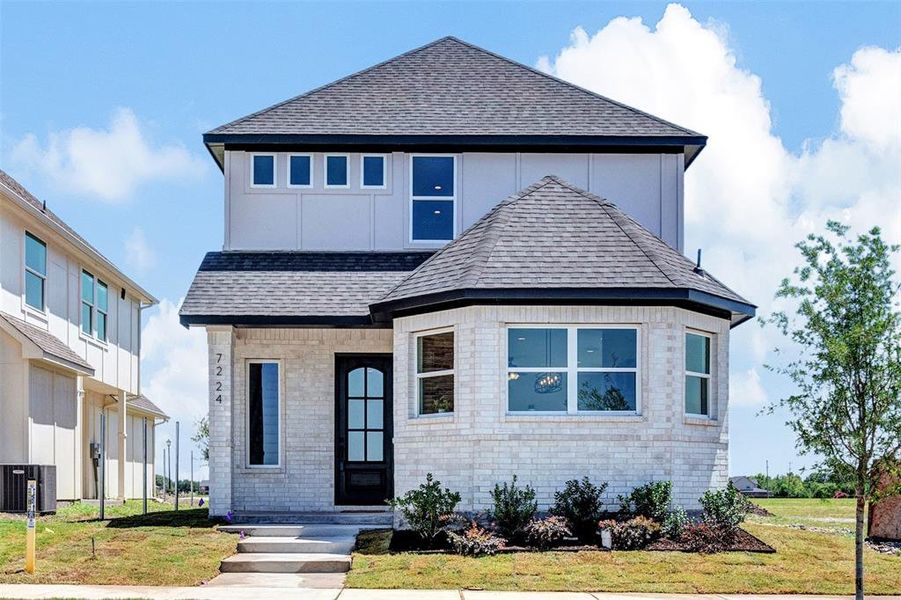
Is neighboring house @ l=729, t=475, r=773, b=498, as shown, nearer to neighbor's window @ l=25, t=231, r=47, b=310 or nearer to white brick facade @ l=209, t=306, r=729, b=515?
white brick facade @ l=209, t=306, r=729, b=515

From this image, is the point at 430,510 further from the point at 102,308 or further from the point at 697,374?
the point at 102,308

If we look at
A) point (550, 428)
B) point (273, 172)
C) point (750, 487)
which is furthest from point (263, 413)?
point (750, 487)

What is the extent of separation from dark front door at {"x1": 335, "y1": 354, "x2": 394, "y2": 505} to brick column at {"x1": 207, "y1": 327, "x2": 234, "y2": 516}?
1993mm

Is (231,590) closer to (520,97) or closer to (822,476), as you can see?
(822,476)

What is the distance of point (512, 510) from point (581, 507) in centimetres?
103

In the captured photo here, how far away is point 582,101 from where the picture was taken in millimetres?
22547

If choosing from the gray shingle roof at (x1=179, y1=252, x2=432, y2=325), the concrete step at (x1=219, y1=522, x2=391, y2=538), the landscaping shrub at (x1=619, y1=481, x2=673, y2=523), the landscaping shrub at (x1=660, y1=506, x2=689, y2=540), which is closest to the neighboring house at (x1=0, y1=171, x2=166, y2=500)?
the gray shingle roof at (x1=179, y1=252, x2=432, y2=325)

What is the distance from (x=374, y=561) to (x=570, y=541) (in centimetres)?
275

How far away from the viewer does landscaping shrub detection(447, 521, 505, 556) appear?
587 inches

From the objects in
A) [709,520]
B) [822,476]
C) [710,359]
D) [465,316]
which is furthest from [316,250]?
[822,476]

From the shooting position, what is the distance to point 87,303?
1109 inches

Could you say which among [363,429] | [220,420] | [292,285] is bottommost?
[363,429]

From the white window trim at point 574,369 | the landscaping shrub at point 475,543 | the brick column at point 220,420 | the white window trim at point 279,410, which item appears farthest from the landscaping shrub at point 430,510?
the white window trim at point 279,410

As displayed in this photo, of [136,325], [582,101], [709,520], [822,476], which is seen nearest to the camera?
[822,476]
